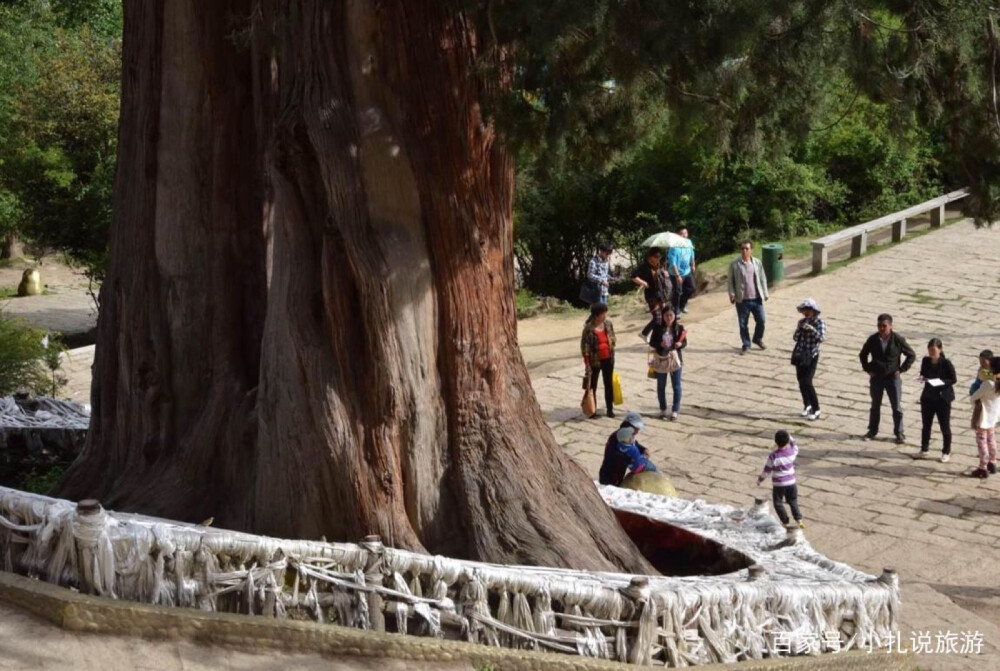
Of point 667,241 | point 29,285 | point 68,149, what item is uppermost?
point 68,149

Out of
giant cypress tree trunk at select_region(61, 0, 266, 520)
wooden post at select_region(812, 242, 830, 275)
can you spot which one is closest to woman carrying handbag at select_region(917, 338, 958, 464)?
wooden post at select_region(812, 242, 830, 275)

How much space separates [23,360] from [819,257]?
40.7 feet

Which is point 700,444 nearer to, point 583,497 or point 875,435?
point 875,435

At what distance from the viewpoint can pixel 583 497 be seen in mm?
9039

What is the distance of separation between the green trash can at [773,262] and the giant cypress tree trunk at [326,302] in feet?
40.4

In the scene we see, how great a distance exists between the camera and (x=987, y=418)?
13.6 meters

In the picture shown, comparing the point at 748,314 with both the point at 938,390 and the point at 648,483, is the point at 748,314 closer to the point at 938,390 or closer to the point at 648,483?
the point at 938,390

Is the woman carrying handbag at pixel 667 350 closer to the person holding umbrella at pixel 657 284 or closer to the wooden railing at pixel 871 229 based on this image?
the person holding umbrella at pixel 657 284

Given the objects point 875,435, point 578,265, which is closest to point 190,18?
point 875,435

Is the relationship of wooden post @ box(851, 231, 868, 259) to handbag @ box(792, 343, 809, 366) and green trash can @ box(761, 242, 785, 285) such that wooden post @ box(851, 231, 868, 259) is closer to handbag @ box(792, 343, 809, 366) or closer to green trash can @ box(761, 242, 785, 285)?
green trash can @ box(761, 242, 785, 285)

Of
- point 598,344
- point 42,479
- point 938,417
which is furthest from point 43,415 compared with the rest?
point 938,417

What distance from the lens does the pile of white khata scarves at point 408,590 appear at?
22.9 feet

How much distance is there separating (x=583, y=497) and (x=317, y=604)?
2465 mm

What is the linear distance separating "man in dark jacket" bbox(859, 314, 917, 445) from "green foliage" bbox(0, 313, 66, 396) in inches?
351
